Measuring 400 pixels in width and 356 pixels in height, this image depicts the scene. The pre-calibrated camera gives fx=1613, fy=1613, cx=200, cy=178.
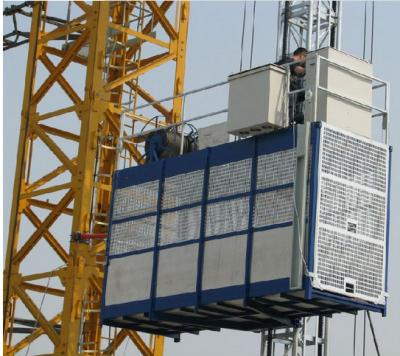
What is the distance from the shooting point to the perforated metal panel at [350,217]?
35438 millimetres

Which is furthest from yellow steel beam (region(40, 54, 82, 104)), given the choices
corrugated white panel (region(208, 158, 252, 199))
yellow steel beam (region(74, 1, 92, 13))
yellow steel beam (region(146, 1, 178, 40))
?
corrugated white panel (region(208, 158, 252, 199))

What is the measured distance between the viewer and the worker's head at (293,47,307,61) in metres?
37.4

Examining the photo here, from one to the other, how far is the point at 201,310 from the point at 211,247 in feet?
5.21

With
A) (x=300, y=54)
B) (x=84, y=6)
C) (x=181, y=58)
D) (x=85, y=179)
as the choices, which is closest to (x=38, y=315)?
(x=85, y=179)

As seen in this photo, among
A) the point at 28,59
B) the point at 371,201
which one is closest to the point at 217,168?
the point at 371,201

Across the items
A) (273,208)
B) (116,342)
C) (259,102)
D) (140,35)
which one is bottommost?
(116,342)

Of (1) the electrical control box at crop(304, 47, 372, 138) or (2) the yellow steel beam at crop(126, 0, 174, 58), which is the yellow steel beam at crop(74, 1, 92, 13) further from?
(1) the electrical control box at crop(304, 47, 372, 138)

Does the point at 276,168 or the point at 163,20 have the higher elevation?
the point at 163,20

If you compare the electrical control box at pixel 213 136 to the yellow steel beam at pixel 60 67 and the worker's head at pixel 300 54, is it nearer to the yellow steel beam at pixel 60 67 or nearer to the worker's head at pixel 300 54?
the worker's head at pixel 300 54

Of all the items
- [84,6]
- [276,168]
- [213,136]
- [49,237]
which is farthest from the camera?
[84,6]

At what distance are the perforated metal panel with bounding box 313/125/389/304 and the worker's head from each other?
7.69ft

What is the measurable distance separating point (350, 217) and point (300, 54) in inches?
170

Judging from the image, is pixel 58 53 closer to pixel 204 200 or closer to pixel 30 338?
pixel 30 338

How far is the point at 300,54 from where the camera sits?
37.8m
